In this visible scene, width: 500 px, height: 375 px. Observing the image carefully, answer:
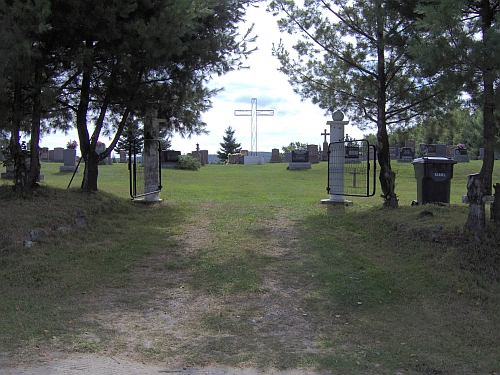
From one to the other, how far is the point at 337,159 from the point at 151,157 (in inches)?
183

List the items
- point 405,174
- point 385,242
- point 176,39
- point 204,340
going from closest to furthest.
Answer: point 204,340 → point 385,242 → point 176,39 → point 405,174

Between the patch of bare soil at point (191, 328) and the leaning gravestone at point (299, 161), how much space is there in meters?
19.7

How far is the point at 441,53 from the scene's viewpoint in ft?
18.6

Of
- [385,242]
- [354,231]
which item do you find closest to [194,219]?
[354,231]

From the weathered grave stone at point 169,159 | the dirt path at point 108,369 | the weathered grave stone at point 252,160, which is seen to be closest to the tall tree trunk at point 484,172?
the dirt path at point 108,369

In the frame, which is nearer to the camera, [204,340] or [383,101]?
[204,340]

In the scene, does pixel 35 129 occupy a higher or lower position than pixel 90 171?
higher

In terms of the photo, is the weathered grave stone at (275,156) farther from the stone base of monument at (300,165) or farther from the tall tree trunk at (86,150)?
the tall tree trunk at (86,150)

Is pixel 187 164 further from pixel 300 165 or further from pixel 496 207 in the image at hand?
pixel 496 207

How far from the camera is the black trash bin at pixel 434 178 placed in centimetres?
943

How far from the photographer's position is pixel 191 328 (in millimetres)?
4508

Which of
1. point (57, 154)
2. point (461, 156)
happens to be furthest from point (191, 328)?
point (57, 154)

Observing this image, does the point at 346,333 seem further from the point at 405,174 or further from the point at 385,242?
the point at 405,174

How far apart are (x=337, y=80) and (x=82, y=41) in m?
5.61
